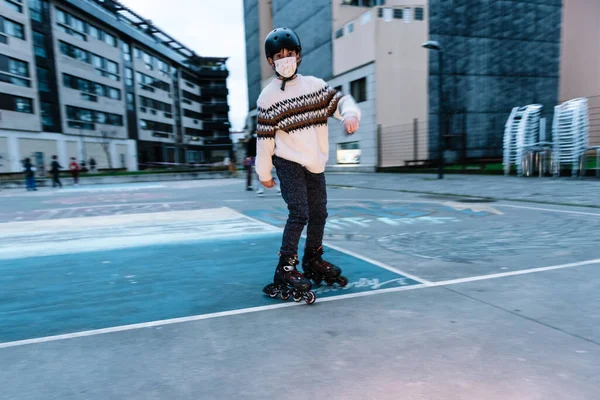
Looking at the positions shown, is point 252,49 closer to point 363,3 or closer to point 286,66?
point 363,3

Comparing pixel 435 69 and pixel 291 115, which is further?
pixel 435 69

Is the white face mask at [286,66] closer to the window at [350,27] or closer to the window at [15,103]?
the window at [350,27]

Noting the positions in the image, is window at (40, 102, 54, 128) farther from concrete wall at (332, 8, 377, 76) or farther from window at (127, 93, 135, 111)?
concrete wall at (332, 8, 377, 76)

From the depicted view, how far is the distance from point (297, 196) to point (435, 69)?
23.4 meters

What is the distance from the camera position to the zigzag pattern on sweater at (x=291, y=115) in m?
2.85

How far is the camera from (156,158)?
55.5m

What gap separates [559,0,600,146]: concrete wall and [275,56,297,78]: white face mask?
31.4 meters

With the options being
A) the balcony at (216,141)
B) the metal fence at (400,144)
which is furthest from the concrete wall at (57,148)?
the metal fence at (400,144)

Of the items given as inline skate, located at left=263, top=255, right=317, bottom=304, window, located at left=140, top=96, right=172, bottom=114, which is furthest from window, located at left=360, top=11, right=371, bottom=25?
window, located at left=140, top=96, right=172, bottom=114

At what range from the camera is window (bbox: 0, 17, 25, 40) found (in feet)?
104

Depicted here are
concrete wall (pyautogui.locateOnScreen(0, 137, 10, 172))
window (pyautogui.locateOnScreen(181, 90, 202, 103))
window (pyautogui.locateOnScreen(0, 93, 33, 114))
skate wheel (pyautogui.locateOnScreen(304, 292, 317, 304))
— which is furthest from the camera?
window (pyautogui.locateOnScreen(181, 90, 202, 103))

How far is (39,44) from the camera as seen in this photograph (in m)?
35.6

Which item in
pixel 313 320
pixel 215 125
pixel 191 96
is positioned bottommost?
pixel 313 320

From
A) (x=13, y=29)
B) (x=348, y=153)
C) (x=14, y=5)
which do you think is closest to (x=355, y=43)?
(x=348, y=153)
